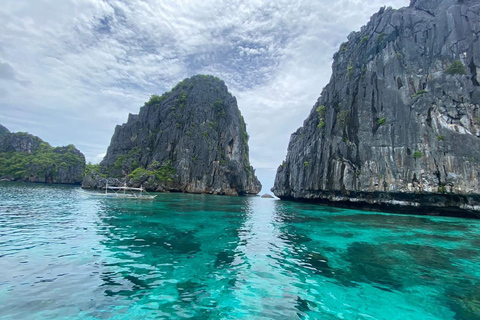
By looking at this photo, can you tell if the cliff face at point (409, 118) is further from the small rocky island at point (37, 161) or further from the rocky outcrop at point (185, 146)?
the small rocky island at point (37, 161)

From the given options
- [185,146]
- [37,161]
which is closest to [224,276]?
[185,146]

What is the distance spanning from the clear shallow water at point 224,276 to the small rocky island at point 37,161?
104 meters

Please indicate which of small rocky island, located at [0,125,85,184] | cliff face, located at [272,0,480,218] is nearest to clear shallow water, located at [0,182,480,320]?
cliff face, located at [272,0,480,218]

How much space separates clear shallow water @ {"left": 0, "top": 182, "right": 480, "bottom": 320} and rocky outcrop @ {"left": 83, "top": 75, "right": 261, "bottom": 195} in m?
64.5

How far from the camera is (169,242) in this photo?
1306 centimetres

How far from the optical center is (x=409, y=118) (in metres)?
35.8

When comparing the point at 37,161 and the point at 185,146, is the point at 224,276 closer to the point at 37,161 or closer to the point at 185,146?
the point at 185,146

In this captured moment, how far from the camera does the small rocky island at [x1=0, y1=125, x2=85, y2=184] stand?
3639 inches

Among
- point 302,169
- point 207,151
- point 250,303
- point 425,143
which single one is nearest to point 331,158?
point 302,169

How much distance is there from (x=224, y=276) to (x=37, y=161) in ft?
391

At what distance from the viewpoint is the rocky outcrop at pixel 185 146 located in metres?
79.1

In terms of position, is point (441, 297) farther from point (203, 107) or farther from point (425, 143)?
point (203, 107)

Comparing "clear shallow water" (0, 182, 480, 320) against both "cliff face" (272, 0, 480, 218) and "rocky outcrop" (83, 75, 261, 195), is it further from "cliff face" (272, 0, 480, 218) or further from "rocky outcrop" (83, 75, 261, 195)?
"rocky outcrop" (83, 75, 261, 195)

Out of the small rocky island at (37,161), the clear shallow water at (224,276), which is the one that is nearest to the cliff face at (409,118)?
the clear shallow water at (224,276)
